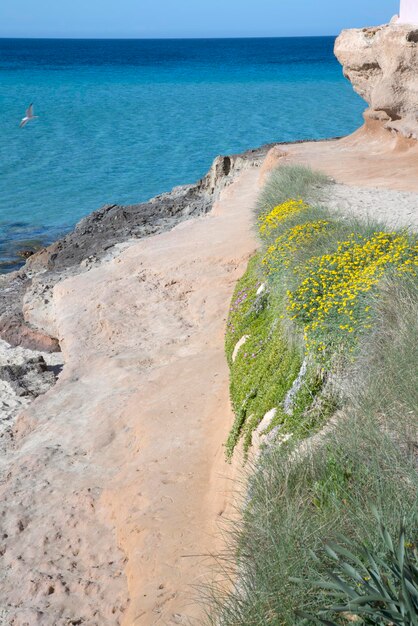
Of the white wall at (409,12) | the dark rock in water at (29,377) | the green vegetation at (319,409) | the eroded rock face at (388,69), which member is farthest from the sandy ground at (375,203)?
the dark rock in water at (29,377)

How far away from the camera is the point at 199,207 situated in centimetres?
1973

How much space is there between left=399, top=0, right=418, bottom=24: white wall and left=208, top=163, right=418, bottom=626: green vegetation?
805 cm

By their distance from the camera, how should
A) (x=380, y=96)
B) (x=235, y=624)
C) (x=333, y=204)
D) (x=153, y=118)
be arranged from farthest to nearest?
(x=153, y=118)
(x=380, y=96)
(x=333, y=204)
(x=235, y=624)

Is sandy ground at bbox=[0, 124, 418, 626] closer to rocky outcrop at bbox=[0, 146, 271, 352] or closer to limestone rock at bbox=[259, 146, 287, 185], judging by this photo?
rocky outcrop at bbox=[0, 146, 271, 352]

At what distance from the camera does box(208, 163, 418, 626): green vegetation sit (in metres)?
4.35

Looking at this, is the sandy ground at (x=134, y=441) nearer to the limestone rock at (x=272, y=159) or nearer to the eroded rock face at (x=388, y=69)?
the eroded rock face at (x=388, y=69)

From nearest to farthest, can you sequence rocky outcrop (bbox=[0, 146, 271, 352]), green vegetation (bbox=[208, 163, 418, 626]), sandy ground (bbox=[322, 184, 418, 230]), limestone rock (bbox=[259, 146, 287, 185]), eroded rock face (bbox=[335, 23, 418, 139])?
green vegetation (bbox=[208, 163, 418, 626]) → sandy ground (bbox=[322, 184, 418, 230]) → rocky outcrop (bbox=[0, 146, 271, 352]) → eroded rock face (bbox=[335, 23, 418, 139]) → limestone rock (bbox=[259, 146, 287, 185])

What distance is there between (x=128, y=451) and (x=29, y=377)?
447 cm

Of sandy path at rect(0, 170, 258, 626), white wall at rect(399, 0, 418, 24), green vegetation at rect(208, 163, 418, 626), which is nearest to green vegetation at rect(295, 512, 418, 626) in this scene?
green vegetation at rect(208, 163, 418, 626)

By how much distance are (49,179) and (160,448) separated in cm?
2706

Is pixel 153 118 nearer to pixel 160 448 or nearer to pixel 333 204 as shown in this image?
pixel 333 204

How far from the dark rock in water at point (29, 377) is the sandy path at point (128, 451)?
0.74m

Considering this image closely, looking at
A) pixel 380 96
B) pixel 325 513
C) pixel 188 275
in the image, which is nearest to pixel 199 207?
pixel 380 96

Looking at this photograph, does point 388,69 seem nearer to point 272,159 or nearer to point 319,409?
point 272,159
